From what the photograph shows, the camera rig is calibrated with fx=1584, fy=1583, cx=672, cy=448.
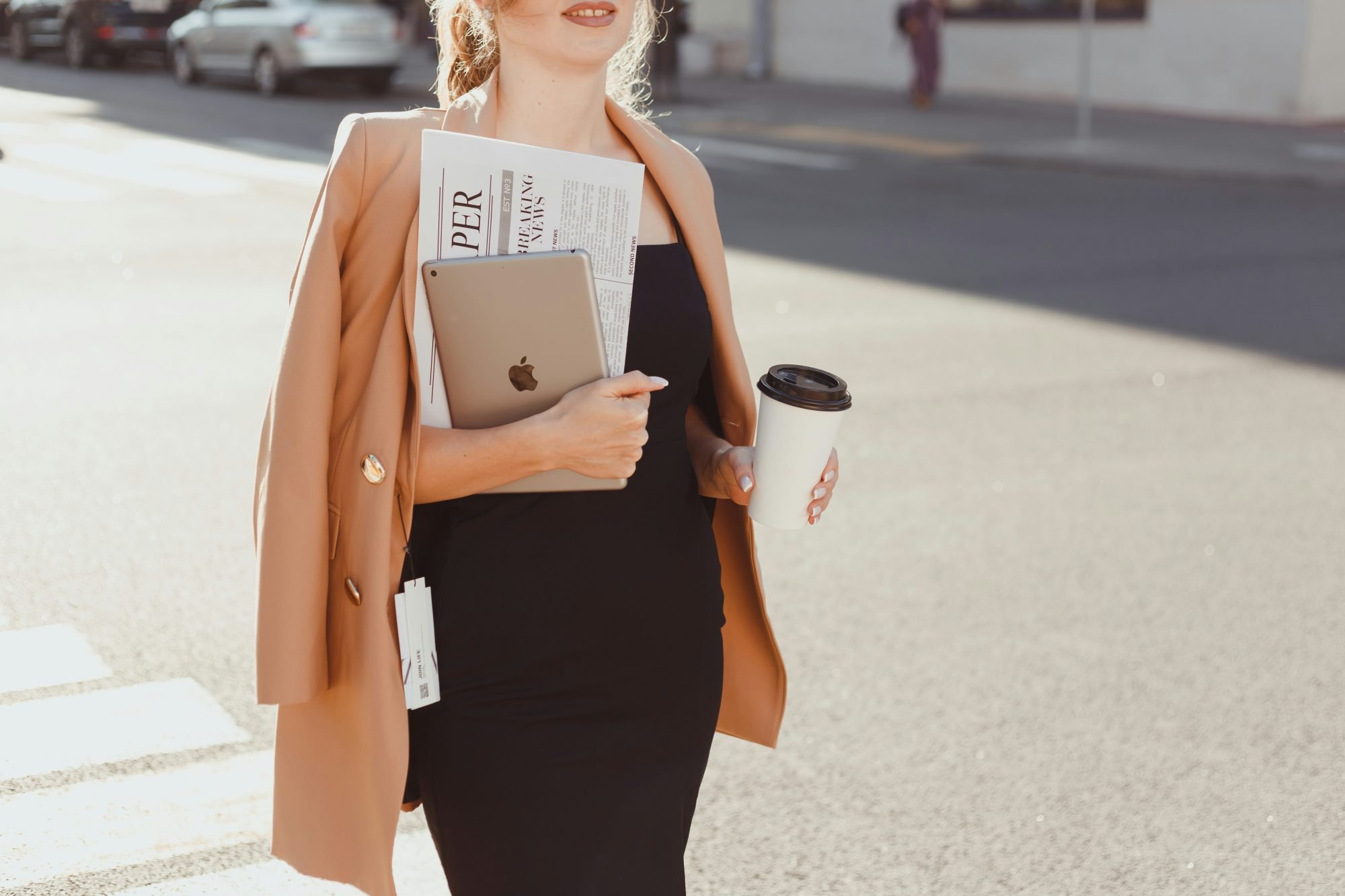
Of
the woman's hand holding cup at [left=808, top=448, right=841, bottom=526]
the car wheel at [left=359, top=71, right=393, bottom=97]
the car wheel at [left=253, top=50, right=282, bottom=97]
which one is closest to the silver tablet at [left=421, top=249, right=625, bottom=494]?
the woman's hand holding cup at [left=808, top=448, right=841, bottom=526]

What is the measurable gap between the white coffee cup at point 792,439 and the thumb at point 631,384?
24 cm

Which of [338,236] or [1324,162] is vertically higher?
[338,236]

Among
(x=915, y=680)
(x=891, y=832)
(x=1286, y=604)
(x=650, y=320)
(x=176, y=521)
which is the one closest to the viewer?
(x=650, y=320)

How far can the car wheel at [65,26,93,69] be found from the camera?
28.9 metres

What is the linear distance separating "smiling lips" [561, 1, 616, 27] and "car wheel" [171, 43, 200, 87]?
2523 centimetres

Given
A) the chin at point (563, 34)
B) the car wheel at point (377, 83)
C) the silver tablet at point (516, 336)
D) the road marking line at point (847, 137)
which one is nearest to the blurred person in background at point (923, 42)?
the road marking line at point (847, 137)

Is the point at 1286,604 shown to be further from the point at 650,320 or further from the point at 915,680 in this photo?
the point at 650,320

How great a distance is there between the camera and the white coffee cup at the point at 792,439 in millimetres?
2330

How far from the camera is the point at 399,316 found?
2.11 m

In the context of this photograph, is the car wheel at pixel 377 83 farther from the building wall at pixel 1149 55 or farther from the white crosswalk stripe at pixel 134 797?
the white crosswalk stripe at pixel 134 797

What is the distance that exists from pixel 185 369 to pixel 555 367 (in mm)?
6361

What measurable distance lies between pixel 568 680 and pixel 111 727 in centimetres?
247

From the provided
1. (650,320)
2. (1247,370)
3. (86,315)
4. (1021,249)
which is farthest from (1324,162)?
(650,320)

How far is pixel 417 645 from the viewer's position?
2.16 meters
